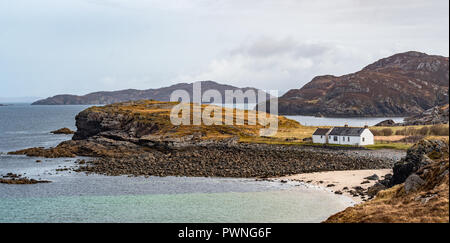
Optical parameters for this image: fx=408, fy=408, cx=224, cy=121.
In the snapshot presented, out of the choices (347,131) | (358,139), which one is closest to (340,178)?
(358,139)

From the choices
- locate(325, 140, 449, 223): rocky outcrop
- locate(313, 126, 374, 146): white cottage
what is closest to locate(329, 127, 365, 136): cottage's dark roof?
locate(313, 126, 374, 146): white cottage

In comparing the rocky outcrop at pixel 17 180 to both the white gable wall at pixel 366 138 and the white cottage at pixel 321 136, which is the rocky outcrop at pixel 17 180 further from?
the white gable wall at pixel 366 138

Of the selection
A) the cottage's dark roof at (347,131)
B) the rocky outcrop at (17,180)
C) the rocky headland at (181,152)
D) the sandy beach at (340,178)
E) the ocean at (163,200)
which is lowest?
the ocean at (163,200)

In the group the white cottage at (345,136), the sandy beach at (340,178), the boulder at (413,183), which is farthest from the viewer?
the white cottage at (345,136)

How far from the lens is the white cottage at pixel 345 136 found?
7775cm

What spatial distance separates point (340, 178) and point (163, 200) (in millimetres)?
22698

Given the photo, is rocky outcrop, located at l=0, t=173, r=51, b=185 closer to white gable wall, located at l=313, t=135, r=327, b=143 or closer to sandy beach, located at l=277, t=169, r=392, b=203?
sandy beach, located at l=277, t=169, r=392, b=203

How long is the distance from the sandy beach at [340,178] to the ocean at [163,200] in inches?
88.8

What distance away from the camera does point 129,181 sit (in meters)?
54.5

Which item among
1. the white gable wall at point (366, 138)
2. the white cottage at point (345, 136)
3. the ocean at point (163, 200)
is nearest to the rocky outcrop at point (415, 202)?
the ocean at point (163, 200)
